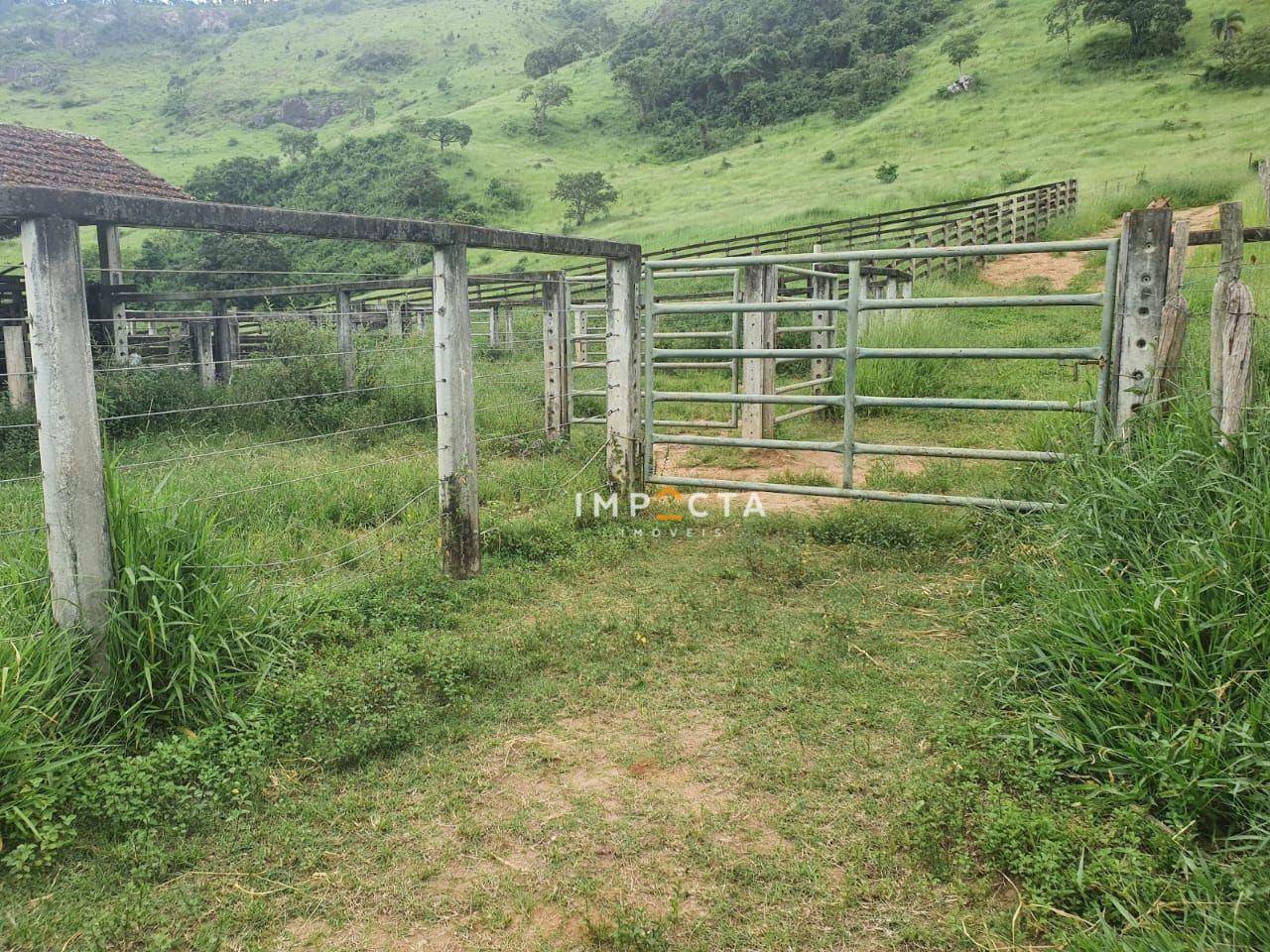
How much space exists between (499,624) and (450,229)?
193cm

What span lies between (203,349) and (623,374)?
8.79 m

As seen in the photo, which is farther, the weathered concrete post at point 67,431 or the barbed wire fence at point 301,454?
the barbed wire fence at point 301,454

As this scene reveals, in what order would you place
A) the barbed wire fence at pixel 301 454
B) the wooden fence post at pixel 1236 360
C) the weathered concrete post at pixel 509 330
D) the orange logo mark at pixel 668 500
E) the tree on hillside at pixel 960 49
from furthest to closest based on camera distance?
the tree on hillside at pixel 960 49, the weathered concrete post at pixel 509 330, the orange logo mark at pixel 668 500, the barbed wire fence at pixel 301 454, the wooden fence post at pixel 1236 360

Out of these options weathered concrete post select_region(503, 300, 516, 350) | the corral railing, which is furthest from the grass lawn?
the corral railing

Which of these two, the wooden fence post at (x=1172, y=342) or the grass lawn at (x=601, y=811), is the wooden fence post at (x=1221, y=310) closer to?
the wooden fence post at (x=1172, y=342)

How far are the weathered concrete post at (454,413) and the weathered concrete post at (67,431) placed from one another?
166 cm

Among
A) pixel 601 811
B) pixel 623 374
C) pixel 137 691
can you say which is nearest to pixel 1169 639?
pixel 601 811

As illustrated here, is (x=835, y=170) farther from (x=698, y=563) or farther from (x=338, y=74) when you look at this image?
(x=338, y=74)

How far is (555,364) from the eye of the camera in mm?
8992

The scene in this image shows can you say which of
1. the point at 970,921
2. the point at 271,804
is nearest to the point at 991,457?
the point at 970,921

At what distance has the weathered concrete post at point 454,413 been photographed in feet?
14.2

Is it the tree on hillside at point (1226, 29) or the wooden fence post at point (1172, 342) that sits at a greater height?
the tree on hillside at point (1226, 29)

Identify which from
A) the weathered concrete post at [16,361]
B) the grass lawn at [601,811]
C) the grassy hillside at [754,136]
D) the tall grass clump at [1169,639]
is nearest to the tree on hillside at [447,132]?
the grassy hillside at [754,136]

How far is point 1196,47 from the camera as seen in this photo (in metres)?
41.6
